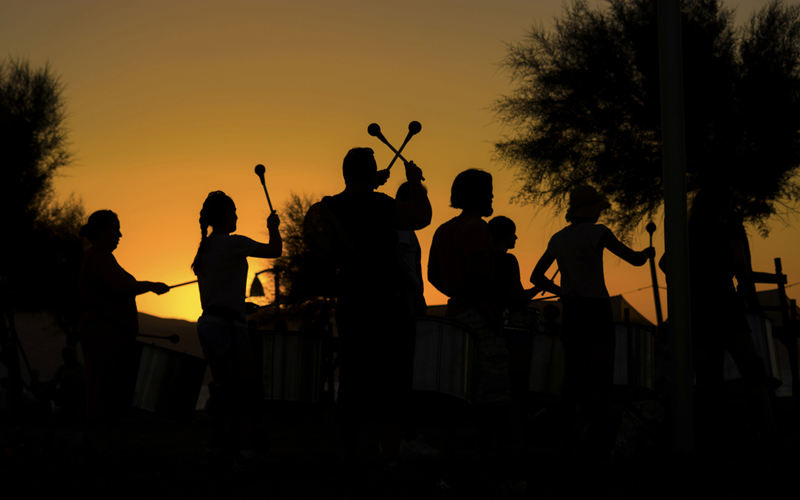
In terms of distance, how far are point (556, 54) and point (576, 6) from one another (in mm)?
1024

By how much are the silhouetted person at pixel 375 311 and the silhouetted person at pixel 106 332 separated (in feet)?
7.10

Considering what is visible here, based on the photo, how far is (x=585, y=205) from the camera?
209 inches

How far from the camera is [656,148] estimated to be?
52.5 ft

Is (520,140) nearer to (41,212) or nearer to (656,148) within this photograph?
(656,148)

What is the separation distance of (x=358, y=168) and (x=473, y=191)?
96 cm

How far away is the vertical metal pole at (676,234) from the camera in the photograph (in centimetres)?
472

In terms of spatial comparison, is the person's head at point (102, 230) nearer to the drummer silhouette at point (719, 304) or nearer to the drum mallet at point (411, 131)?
the drum mallet at point (411, 131)

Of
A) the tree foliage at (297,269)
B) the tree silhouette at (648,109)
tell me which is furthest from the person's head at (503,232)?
the tree foliage at (297,269)

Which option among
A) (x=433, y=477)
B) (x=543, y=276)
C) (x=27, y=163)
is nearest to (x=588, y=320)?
(x=543, y=276)

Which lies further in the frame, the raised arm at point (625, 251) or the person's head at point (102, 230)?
the person's head at point (102, 230)

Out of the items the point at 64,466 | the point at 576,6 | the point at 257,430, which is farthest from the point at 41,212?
the point at 64,466

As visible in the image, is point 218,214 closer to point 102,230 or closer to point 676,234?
point 102,230

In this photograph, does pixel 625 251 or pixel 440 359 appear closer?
pixel 440 359

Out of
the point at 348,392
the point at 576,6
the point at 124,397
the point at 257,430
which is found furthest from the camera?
the point at 576,6
